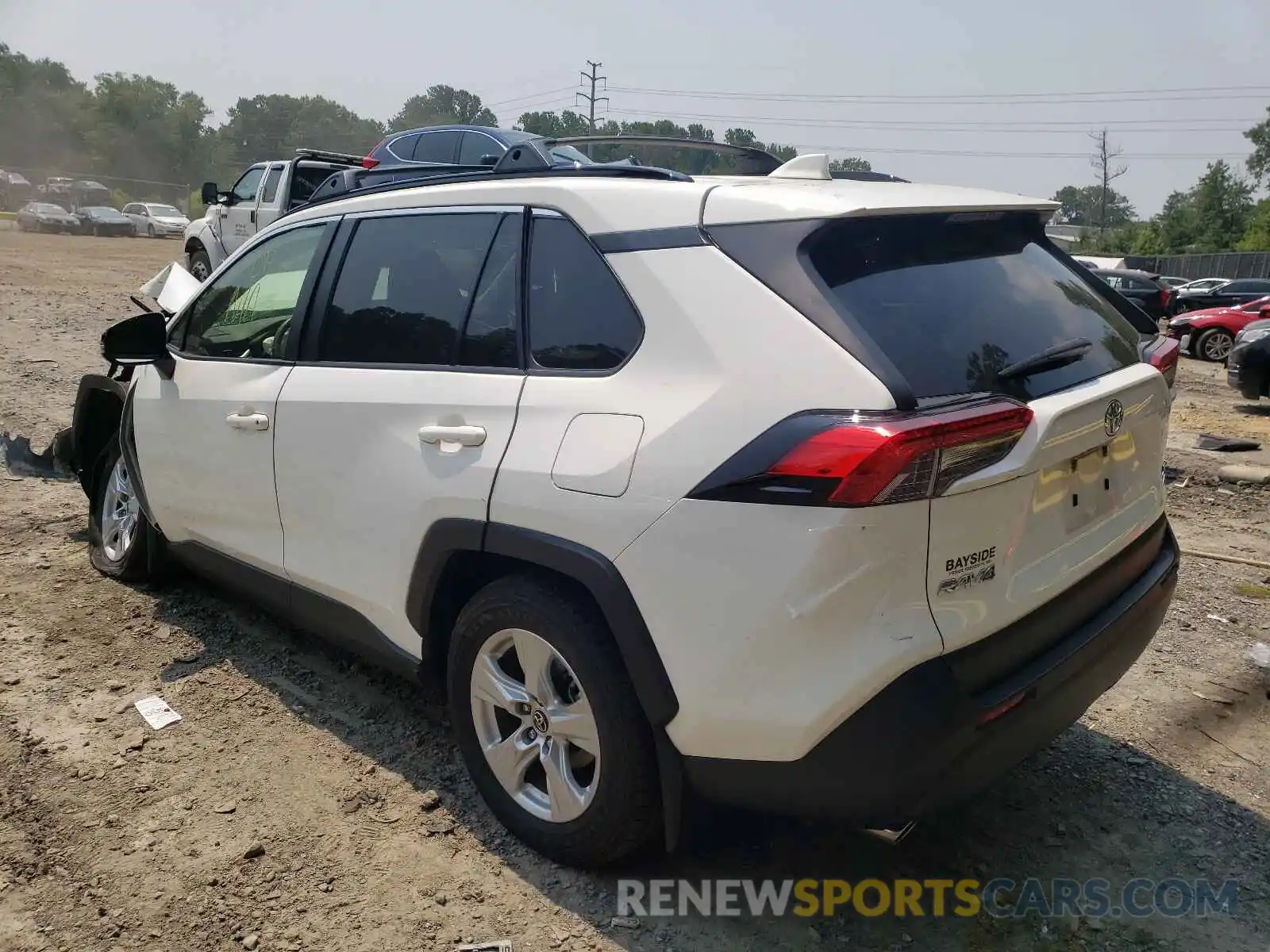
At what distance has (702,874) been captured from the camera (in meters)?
2.63

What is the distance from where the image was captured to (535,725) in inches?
103

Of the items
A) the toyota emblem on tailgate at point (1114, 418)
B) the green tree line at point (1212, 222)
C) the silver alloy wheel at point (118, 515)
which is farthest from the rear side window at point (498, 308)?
the green tree line at point (1212, 222)

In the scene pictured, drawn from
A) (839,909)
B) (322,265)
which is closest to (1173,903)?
(839,909)

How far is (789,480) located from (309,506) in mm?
1836

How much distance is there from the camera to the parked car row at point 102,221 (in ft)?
125

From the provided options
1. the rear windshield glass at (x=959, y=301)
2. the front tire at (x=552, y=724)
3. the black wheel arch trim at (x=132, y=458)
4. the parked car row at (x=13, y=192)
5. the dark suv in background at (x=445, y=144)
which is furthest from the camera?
the parked car row at (x=13, y=192)

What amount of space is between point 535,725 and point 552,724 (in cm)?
11

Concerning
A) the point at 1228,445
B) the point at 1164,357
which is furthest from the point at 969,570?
the point at 1228,445

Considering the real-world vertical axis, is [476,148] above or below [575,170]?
above

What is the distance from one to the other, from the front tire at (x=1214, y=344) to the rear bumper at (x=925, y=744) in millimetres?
16916

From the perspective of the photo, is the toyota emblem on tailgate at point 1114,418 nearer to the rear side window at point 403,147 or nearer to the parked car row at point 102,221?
the rear side window at point 403,147

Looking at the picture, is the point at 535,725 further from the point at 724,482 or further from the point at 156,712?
the point at 156,712

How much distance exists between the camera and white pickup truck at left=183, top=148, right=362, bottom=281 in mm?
11716

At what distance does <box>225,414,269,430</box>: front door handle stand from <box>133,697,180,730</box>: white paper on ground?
3.49 feet
